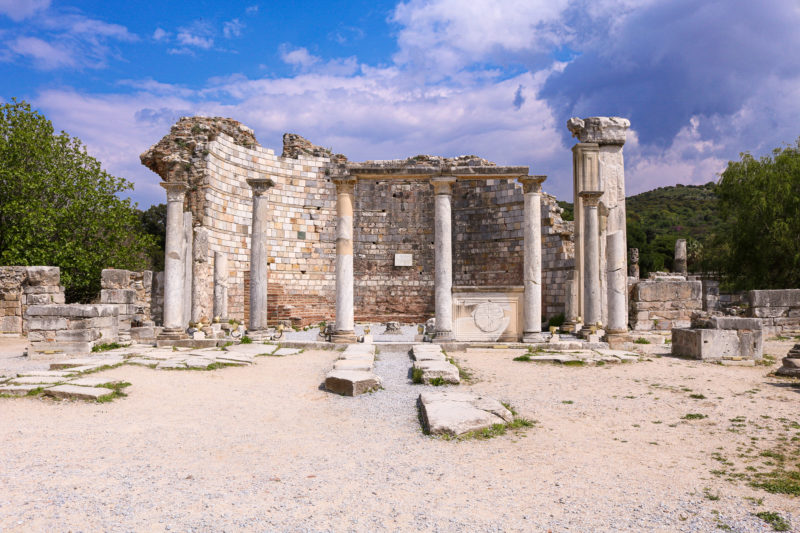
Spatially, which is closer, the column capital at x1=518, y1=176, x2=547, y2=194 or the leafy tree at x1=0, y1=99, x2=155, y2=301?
the column capital at x1=518, y1=176, x2=547, y2=194

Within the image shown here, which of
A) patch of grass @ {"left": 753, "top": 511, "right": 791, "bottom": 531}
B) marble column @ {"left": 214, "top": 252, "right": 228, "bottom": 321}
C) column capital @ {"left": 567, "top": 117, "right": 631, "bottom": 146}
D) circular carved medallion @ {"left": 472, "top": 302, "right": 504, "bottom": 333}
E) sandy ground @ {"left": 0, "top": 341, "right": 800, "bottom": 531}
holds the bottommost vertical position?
sandy ground @ {"left": 0, "top": 341, "right": 800, "bottom": 531}

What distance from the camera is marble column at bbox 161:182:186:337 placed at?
46.5 feet

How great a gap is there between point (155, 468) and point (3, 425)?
2.62m

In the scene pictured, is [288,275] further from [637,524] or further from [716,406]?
[637,524]

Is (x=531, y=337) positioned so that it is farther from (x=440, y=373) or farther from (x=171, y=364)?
(x=171, y=364)

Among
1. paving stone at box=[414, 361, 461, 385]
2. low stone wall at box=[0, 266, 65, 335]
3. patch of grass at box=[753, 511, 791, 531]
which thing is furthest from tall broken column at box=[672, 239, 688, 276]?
patch of grass at box=[753, 511, 791, 531]

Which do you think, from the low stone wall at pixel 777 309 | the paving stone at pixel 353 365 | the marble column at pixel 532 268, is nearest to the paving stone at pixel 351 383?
the paving stone at pixel 353 365

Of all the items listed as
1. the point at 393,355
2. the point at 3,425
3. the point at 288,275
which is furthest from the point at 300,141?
the point at 3,425

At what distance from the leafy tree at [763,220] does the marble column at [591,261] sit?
16.2m

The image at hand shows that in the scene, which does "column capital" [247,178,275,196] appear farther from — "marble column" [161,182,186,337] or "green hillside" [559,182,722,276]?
"green hillside" [559,182,722,276]

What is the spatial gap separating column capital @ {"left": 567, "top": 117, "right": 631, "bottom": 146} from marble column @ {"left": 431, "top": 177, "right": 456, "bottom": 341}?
225 inches

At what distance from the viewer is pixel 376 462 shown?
4.59 m

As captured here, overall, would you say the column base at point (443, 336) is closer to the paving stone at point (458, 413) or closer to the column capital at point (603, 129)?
the paving stone at point (458, 413)

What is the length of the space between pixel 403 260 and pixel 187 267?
9975 millimetres
